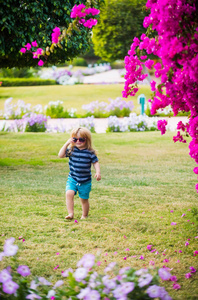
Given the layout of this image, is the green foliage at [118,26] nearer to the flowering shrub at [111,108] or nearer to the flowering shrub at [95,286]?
the flowering shrub at [111,108]

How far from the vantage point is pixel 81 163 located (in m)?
4.62

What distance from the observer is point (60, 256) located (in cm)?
358

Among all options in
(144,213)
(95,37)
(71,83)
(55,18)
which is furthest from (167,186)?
(71,83)

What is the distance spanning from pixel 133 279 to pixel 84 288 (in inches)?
10.7

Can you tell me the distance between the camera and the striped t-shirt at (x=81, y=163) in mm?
4617

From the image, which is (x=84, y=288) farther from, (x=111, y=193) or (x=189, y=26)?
(x=111, y=193)

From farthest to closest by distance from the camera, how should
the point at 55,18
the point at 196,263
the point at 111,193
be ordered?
the point at 55,18, the point at 111,193, the point at 196,263

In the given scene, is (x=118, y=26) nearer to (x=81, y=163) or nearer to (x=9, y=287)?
(x=81, y=163)

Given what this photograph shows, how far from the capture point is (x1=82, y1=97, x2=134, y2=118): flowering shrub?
16.6m

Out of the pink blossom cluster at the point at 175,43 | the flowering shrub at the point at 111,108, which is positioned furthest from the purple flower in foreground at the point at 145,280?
the flowering shrub at the point at 111,108

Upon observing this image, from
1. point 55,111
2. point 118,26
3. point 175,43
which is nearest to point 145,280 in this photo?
point 175,43

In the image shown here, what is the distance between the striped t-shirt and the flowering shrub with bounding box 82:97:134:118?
1170 cm

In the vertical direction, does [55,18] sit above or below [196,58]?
above

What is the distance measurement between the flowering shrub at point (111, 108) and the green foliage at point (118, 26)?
5.25 m
